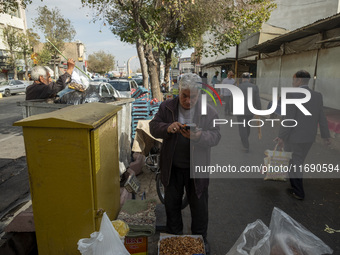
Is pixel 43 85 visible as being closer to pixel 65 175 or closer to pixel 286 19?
pixel 65 175

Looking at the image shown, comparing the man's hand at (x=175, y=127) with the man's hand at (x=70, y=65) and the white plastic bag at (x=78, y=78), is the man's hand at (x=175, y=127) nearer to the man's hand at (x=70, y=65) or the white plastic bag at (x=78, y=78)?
the white plastic bag at (x=78, y=78)

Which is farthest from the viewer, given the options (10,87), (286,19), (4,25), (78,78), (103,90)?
(4,25)

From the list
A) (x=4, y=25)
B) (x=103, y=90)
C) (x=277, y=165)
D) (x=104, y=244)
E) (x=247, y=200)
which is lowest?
(x=247, y=200)

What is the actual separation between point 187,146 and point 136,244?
1.12m

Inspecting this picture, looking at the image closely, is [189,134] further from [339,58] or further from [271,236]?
[339,58]

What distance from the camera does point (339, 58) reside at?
685 centimetres

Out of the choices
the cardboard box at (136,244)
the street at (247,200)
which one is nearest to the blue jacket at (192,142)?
the cardboard box at (136,244)

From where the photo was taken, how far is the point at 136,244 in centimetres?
255

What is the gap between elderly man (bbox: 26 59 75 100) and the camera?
4.82 metres

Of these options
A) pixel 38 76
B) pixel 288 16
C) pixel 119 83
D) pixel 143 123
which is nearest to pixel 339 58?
pixel 143 123

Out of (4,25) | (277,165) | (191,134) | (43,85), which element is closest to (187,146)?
(191,134)

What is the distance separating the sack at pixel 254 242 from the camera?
1984mm

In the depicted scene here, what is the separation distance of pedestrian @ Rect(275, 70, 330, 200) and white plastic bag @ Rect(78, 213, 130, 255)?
3.11 metres

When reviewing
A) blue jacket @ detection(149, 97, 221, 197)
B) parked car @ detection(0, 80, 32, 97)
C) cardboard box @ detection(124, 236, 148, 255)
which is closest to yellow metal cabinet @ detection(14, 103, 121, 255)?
cardboard box @ detection(124, 236, 148, 255)
